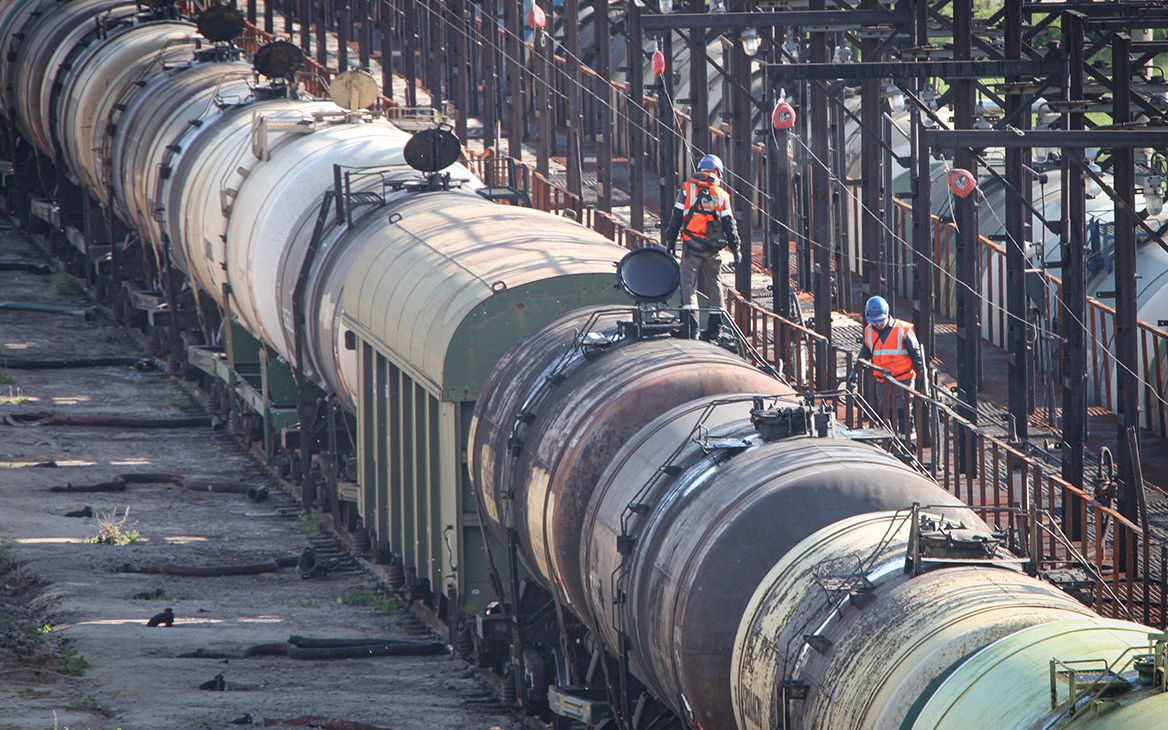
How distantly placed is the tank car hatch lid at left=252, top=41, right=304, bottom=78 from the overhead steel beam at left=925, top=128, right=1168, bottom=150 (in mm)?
10493

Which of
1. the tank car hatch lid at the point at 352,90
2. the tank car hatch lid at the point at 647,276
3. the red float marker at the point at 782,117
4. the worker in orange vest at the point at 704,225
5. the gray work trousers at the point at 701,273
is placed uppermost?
the tank car hatch lid at the point at 352,90

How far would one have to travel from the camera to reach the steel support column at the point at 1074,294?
16672 millimetres

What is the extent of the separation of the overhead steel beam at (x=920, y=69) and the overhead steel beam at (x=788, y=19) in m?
1.59

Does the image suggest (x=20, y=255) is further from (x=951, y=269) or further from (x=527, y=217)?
(x=527, y=217)

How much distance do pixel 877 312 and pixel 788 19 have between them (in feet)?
14.9

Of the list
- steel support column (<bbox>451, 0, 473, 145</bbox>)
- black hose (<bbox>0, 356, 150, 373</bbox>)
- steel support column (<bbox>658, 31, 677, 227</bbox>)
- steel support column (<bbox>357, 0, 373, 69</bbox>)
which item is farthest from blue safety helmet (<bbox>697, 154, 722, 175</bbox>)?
steel support column (<bbox>357, 0, 373, 69</bbox>)

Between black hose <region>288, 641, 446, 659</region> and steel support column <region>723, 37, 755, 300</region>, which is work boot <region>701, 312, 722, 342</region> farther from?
steel support column <region>723, 37, 755, 300</region>

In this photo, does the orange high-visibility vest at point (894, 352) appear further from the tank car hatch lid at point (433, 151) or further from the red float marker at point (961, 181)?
the tank car hatch lid at point (433, 151)

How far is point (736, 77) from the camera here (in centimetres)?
2633

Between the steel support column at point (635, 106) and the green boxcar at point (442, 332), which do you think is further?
the steel support column at point (635, 106)

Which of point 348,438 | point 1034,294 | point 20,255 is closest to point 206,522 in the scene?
point 348,438

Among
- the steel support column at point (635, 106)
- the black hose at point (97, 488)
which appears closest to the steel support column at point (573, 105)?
the steel support column at point (635, 106)

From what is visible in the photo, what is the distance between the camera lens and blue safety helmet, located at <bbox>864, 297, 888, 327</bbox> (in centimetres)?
1684

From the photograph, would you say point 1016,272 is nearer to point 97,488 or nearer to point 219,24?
point 97,488
